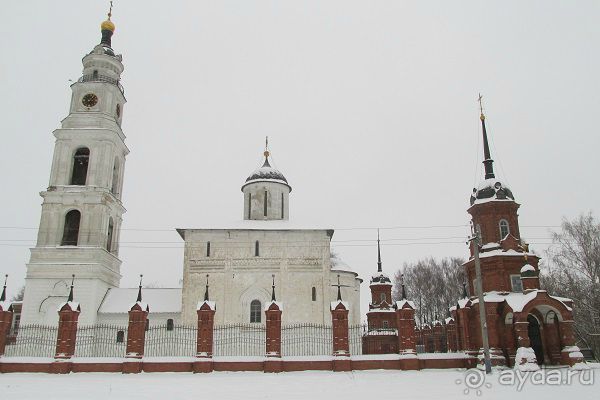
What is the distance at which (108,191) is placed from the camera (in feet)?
100

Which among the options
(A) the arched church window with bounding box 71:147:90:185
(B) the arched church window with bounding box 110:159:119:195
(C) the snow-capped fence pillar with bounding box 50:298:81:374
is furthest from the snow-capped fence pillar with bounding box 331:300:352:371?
(A) the arched church window with bounding box 71:147:90:185

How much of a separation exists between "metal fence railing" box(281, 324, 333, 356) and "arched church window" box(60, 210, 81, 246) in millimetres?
14534

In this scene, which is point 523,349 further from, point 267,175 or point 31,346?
point 31,346

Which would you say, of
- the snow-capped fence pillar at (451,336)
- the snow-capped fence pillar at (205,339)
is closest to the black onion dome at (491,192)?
the snow-capped fence pillar at (451,336)

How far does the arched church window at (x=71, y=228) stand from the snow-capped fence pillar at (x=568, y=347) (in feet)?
88.1

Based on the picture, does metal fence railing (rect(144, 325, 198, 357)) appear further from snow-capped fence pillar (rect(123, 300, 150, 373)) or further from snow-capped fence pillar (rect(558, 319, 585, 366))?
snow-capped fence pillar (rect(558, 319, 585, 366))

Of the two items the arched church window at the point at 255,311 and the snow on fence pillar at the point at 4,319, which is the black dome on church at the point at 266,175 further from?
the snow on fence pillar at the point at 4,319

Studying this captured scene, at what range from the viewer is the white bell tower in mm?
28562

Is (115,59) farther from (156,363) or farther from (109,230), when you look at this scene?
(156,363)

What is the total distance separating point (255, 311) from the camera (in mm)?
27734

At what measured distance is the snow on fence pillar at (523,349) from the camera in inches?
765

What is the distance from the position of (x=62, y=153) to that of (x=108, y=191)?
392cm

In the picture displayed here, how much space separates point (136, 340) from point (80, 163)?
16143mm

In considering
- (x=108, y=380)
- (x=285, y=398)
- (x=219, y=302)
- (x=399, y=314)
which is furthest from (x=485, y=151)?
(x=108, y=380)
